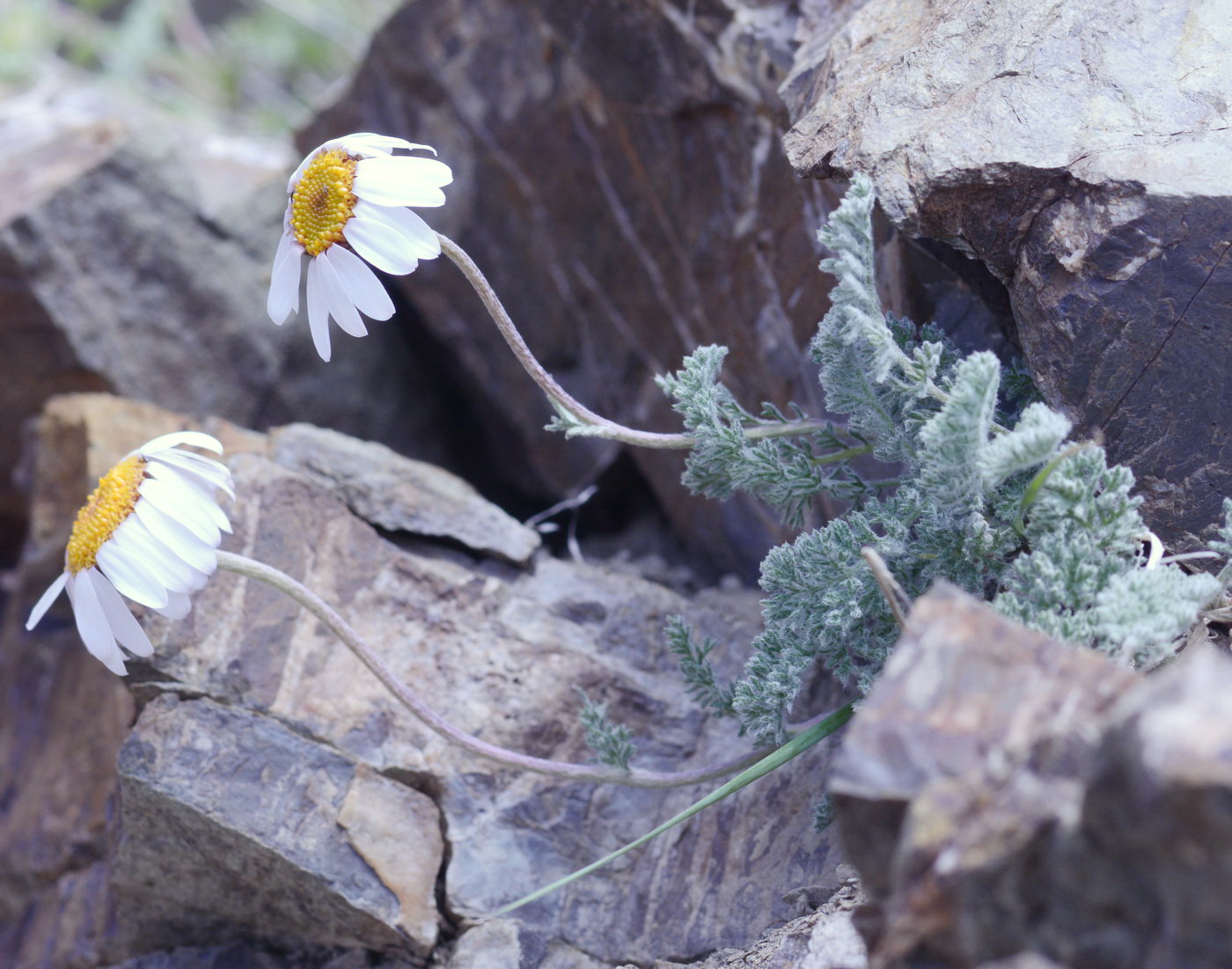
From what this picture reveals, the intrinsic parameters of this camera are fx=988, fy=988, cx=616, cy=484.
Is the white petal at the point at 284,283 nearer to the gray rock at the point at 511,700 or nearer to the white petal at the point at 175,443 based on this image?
the white petal at the point at 175,443

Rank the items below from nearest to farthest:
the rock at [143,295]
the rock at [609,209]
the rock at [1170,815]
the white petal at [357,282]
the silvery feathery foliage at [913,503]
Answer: the rock at [1170,815] < the silvery feathery foliage at [913,503] < the white petal at [357,282] < the rock at [609,209] < the rock at [143,295]

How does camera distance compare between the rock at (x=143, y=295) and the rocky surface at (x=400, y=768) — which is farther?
the rock at (x=143, y=295)

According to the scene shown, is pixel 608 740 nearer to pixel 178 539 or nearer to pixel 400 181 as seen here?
pixel 178 539

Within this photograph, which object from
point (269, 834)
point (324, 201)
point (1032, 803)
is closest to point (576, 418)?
point (324, 201)

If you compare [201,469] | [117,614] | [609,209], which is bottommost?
[117,614]

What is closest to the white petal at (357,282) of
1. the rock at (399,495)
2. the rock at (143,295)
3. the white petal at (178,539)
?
the white petal at (178,539)

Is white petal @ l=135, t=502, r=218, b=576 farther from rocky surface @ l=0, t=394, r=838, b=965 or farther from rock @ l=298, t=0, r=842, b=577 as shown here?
rock @ l=298, t=0, r=842, b=577

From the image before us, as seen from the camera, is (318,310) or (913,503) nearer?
(913,503)
